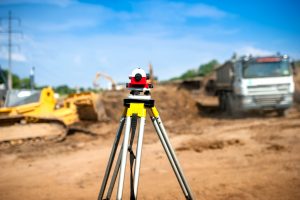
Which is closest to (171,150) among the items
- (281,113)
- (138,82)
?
(138,82)

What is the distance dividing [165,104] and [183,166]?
10.8m

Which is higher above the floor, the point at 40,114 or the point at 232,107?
the point at 40,114

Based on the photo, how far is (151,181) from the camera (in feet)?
17.3

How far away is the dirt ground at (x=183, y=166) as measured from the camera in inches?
187

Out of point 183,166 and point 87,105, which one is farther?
point 87,105

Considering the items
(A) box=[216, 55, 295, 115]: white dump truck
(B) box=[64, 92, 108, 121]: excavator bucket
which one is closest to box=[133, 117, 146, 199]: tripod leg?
(B) box=[64, 92, 108, 121]: excavator bucket

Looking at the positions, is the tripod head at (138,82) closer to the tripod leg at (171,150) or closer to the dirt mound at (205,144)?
the tripod leg at (171,150)

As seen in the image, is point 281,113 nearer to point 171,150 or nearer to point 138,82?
point 171,150

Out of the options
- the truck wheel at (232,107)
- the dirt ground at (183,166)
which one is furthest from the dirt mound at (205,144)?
the truck wheel at (232,107)

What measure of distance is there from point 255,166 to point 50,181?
12.8ft

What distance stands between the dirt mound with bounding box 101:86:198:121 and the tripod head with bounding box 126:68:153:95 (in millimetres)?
12192

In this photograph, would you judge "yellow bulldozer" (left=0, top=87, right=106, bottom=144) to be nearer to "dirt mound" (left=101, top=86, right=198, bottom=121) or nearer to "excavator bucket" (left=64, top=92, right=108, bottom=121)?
"excavator bucket" (left=64, top=92, right=108, bottom=121)

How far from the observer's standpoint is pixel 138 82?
2875 millimetres

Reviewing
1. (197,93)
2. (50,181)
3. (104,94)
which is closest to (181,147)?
(50,181)
